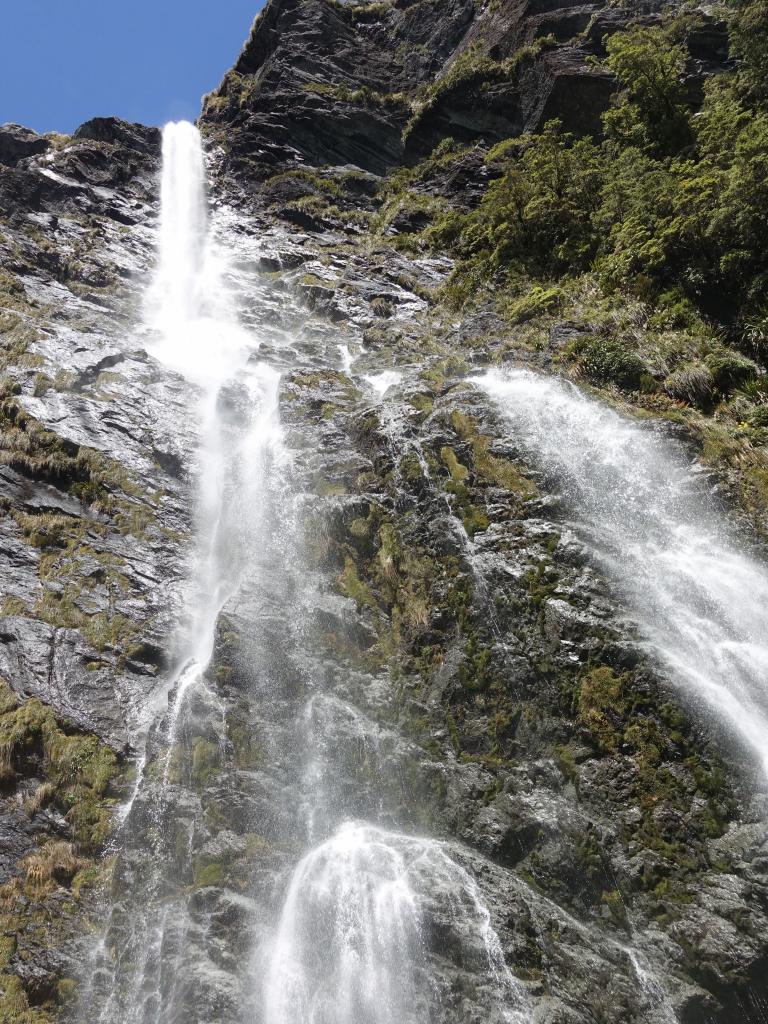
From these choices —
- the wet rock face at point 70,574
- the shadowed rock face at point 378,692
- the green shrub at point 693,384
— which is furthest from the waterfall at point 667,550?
the wet rock face at point 70,574

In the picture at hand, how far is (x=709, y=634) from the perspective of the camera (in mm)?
9852

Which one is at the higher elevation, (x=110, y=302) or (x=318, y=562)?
(x=110, y=302)

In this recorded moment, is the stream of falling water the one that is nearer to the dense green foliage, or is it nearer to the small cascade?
the small cascade

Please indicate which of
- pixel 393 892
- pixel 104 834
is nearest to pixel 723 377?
pixel 393 892

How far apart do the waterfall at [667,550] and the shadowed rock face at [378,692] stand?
43 centimetres

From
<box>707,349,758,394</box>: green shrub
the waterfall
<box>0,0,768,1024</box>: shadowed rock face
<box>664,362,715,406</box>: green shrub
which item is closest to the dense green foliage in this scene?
<box>707,349,758,394</box>: green shrub

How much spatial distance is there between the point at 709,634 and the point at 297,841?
6.75 m

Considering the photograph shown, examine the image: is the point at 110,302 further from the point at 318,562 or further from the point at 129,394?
the point at 318,562

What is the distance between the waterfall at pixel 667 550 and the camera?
918 centimetres

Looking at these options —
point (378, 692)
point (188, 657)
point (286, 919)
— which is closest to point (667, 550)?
point (378, 692)

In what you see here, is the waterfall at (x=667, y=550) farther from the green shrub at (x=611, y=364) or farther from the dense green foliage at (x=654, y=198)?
the dense green foliage at (x=654, y=198)

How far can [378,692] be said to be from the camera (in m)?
11.2

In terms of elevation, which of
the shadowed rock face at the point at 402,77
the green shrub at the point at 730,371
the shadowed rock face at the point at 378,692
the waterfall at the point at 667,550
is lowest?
the shadowed rock face at the point at 378,692

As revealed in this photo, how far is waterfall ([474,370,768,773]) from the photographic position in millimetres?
9180
